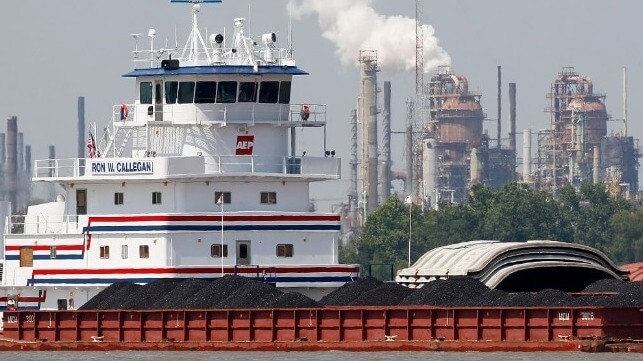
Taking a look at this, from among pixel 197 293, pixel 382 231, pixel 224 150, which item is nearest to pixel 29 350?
pixel 197 293

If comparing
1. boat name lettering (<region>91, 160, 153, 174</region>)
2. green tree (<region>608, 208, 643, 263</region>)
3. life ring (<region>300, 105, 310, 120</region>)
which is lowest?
green tree (<region>608, 208, 643, 263</region>)

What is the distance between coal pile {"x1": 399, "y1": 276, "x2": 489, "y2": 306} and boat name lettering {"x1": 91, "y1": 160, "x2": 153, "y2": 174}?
9.84 m

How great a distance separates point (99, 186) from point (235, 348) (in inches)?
377

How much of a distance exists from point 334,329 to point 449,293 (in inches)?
148

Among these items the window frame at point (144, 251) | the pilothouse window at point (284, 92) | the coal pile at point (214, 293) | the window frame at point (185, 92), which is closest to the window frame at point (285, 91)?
the pilothouse window at point (284, 92)

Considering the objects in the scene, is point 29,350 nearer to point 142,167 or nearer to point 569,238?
point 142,167

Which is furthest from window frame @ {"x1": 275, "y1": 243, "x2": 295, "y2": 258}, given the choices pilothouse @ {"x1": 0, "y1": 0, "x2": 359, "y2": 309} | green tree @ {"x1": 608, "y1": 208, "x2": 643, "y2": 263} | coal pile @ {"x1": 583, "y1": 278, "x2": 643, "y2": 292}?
green tree @ {"x1": 608, "y1": 208, "x2": 643, "y2": 263}

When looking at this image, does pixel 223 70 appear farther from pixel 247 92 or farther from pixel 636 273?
pixel 636 273

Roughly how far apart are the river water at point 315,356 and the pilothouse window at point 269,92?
10.7 meters

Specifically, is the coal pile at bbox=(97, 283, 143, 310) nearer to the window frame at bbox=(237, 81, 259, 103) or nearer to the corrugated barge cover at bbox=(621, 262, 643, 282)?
the window frame at bbox=(237, 81, 259, 103)

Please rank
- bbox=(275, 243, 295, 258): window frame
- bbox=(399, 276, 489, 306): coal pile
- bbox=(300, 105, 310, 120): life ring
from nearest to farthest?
1. bbox=(399, 276, 489, 306): coal pile
2. bbox=(275, 243, 295, 258): window frame
3. bbox=(300, 105, 310, 120): life ring

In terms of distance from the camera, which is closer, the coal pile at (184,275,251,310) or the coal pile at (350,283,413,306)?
the coal pile at (184,275,251,310)

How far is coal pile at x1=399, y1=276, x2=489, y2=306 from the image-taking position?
5394cm

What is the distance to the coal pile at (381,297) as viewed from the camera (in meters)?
55.4
